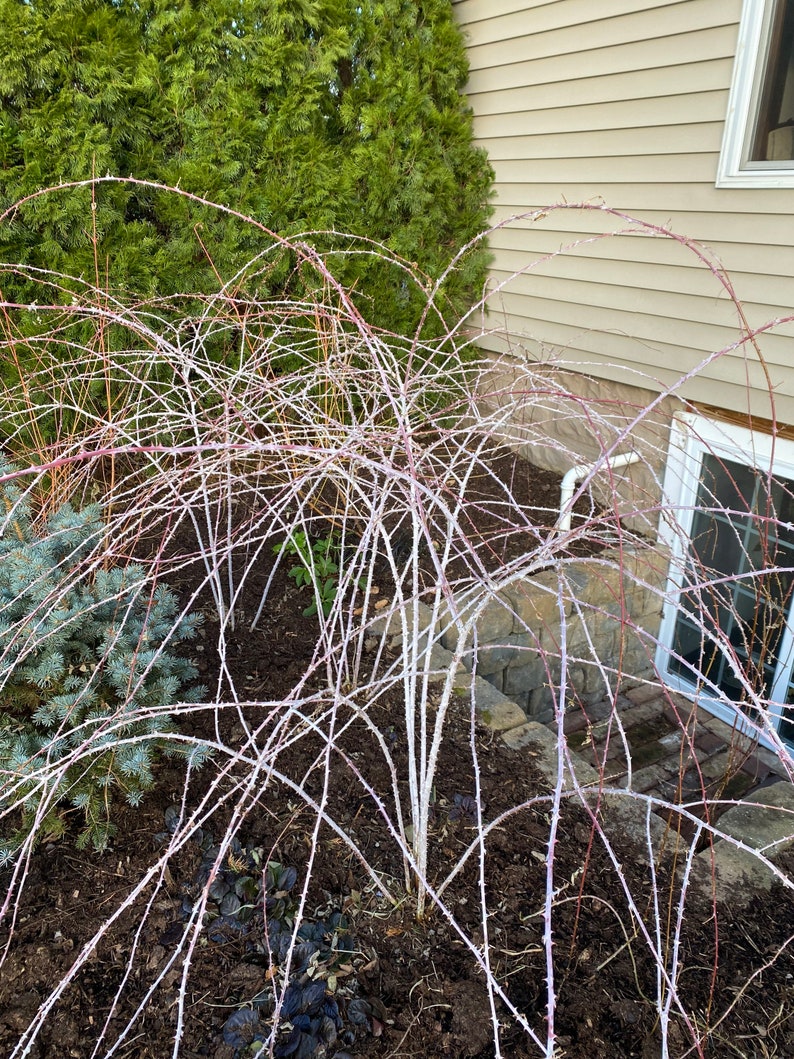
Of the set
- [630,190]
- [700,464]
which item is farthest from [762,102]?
[700,464]

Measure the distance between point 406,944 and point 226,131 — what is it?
11.3ft

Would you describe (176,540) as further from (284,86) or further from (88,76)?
(284,86)

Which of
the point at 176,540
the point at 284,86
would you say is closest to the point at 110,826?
the point at 176,540

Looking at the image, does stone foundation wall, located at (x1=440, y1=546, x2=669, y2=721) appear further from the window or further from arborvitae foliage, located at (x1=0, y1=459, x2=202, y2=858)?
the window

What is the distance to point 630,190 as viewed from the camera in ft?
10.9

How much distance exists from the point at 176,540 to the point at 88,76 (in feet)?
6.64

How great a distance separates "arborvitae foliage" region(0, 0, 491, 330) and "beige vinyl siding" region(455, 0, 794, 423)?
0.39 metres

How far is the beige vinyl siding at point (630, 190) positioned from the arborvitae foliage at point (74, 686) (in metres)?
1.71

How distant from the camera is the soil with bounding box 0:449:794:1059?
1282 millimetres

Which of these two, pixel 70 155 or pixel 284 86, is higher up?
pixel 284 86

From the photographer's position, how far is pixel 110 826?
158cm

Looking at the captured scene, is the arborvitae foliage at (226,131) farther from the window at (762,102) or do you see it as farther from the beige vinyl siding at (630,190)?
the window at (762,102)

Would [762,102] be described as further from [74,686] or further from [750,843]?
[74,686]

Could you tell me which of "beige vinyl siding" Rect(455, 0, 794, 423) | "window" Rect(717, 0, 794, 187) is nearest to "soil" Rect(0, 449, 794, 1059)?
"beige vinyl siding" Rect(455, 0, 794, 423)
